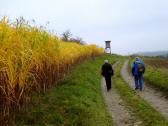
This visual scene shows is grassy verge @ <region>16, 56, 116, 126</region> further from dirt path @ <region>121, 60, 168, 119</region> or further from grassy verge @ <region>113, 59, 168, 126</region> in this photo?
dirt path @ <region>121, 60, 168, 119</region>

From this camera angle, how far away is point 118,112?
13219mm

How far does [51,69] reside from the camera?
15.0 meters

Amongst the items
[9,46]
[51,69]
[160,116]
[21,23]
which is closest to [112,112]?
[160,116]

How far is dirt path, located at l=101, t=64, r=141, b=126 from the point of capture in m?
11.4

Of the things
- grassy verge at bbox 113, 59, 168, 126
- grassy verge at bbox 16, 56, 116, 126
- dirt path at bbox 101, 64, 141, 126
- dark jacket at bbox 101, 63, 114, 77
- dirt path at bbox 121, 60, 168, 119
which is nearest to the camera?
grassy verge at bbox 16, 56, 116, 126

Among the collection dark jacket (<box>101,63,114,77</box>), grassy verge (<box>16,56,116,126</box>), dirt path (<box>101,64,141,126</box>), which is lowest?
dirt path (<box>101,64,141,126</box>)

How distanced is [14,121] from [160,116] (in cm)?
494

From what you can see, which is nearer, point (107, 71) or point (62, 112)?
point (62, 112)

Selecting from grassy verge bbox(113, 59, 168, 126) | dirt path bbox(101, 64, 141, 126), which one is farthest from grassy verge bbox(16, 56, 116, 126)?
A: grassy verge bbox(113, 59, 168, 126)

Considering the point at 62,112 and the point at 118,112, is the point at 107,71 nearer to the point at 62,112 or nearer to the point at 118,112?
the point at 118,112

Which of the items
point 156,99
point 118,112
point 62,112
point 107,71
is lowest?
point 118,112

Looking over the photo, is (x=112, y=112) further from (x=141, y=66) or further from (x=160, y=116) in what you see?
(x=141, y=66)

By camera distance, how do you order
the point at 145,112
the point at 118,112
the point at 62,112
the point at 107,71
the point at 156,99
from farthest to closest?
the point at 107,71, the point at 156,99, the point at 118,112, the point at 145,112, the point at 62,112

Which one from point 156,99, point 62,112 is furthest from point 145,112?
point 156,99
